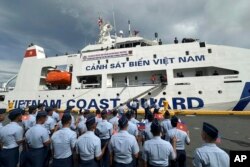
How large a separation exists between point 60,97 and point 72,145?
1587 centimetres

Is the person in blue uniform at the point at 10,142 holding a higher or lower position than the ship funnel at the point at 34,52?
lower

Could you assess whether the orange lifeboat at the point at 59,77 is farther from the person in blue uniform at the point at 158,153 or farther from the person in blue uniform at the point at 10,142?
the person in blue uniform at the point at 158,153

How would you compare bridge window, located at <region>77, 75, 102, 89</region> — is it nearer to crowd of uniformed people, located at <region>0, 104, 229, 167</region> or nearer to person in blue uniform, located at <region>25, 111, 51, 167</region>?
crowd of uniformed people, located at <region>0, 104, 229, 167</region>

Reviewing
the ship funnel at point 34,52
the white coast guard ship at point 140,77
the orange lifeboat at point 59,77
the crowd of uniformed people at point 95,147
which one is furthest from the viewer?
the ship funnel at point 34,52

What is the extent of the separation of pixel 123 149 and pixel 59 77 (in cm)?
1637

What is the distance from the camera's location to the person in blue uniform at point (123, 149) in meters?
3.41

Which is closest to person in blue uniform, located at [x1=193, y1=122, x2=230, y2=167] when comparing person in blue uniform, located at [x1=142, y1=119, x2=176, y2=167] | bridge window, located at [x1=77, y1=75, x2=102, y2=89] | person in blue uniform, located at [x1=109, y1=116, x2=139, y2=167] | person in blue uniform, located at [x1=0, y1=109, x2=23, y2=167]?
person in blue uniform, located at [x1=142, y1=119, x2=176, y2=167]

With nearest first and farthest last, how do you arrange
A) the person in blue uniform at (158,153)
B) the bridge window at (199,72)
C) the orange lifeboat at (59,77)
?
the person in blue uniform at (158,153), the bridge window at (199,72), the orange lifeboat at (59,77)

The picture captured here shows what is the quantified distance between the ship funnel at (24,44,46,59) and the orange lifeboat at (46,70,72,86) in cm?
363

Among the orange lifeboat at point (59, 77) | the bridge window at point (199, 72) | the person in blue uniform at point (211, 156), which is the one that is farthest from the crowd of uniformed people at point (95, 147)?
the orange lifeboat at point (59, 77)

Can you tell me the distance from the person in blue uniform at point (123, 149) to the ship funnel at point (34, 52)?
66.5 feet

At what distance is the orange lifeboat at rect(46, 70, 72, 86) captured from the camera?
18.8 m

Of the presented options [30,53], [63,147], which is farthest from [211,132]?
[30,53]

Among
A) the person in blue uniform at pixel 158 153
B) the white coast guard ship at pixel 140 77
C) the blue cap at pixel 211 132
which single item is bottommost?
the person in blue uniform at pixel 158 153
